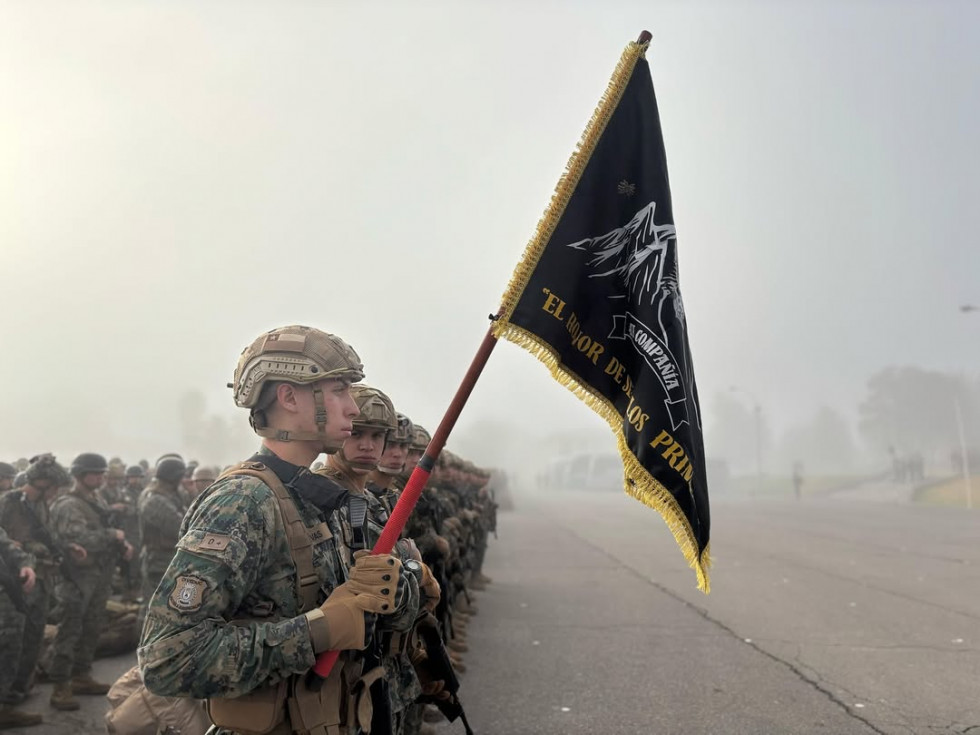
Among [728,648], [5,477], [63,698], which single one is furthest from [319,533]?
[5,477]

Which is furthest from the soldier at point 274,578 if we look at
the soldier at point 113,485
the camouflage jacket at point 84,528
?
the soldier at point 113,485

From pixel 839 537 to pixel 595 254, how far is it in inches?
655

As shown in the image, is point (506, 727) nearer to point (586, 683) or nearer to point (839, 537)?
point (586, 683)

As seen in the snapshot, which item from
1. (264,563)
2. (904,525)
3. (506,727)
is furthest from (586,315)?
(904,525)

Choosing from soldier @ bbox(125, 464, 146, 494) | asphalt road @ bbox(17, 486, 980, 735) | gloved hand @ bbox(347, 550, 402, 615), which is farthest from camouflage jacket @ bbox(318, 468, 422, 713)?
soldier @ bbox(125, 464, 146, 494)

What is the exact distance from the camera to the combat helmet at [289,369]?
211 cm

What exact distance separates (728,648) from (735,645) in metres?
0.15

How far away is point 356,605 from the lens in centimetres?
187

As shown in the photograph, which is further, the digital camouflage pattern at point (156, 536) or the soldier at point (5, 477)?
the soldier at point (5, 477)

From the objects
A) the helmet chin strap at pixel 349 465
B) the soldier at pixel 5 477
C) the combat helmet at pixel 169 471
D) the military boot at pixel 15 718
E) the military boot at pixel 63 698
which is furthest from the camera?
the combat helmet at pixel 169 471

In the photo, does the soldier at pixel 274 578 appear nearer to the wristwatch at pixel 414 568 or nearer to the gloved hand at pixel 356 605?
the gloved hand at pixel 356 605

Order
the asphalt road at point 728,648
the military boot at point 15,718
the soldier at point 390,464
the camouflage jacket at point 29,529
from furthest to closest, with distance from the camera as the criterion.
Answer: the camouflage jacket at point 29,529
the military boot at point 15,718
the asphalt road at point 728,648
the soldier at point 390,464

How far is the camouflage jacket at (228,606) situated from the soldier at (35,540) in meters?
4.82

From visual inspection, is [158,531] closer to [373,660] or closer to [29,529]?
[29,529]
